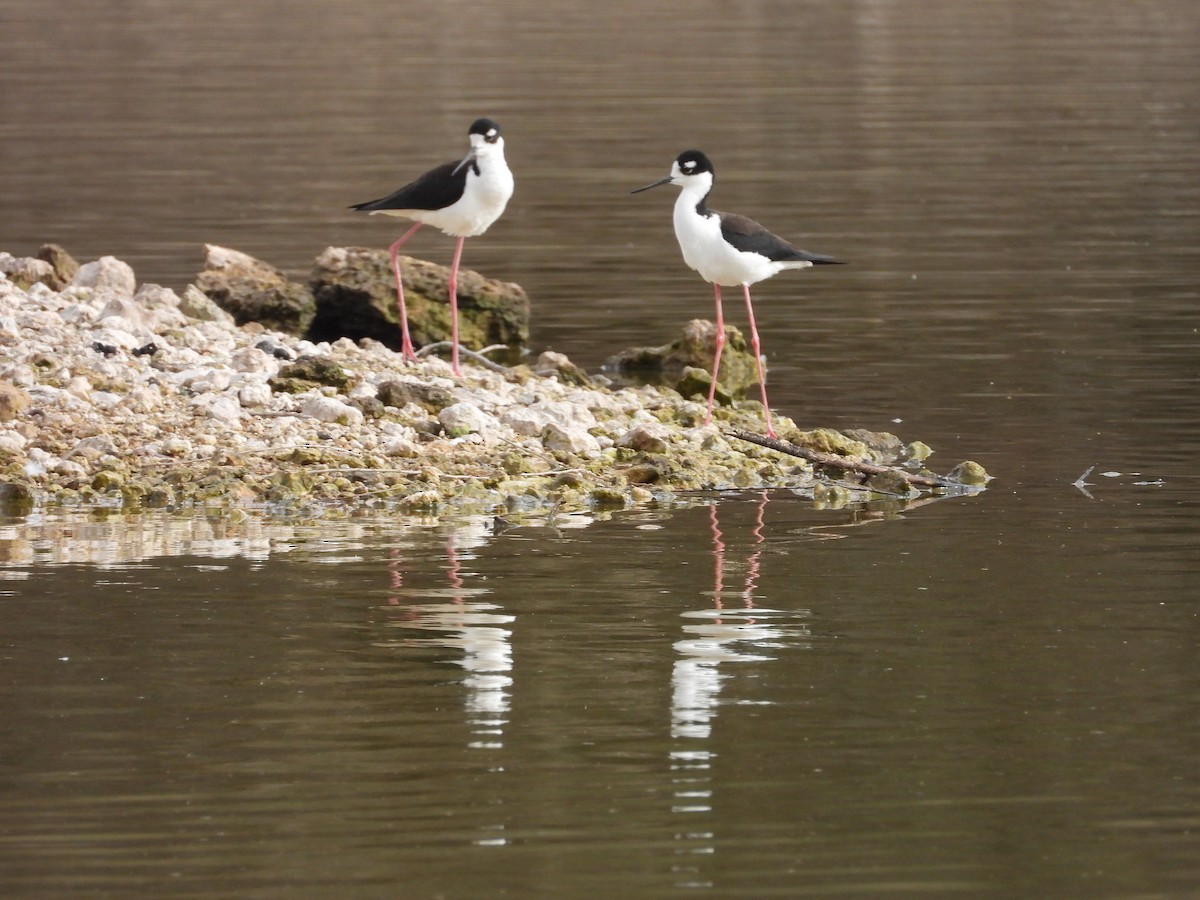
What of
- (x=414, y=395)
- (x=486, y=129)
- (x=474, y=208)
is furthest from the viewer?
(x=474, y=208)

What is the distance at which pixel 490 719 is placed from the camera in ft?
27.7

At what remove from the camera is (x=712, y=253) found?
14695 millimetres

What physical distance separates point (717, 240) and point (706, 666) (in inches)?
234

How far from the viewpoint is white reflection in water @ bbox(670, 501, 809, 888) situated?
23.5 ft

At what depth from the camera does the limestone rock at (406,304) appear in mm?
19250

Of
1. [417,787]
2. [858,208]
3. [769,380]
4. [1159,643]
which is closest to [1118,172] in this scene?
[858,208]

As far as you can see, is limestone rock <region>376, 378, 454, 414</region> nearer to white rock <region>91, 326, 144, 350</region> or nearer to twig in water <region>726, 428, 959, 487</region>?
white rock <region>91, 326, 144, 350</region>

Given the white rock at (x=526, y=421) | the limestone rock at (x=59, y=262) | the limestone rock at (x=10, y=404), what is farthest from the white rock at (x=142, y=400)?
the limestone rock at (x=59, y=262)

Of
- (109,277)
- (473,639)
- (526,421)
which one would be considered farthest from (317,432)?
(109,277)

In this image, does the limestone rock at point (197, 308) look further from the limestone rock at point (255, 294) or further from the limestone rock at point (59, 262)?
the limestone rock at point (59, 262)

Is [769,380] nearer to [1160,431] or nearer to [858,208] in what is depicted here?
[1160,431]

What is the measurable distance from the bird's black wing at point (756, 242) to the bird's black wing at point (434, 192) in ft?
7.04

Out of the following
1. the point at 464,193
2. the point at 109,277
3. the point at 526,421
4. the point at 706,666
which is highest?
the point at 464,193

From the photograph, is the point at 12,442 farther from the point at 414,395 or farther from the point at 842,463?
the point at 842,463
